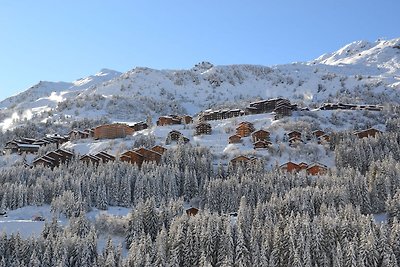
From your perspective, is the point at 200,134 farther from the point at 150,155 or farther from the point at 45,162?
the point at 45,162

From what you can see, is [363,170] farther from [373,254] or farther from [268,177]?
[373,254]

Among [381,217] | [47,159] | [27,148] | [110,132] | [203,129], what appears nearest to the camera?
[381,217]

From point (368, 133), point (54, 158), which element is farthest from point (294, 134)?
point (54, 158)

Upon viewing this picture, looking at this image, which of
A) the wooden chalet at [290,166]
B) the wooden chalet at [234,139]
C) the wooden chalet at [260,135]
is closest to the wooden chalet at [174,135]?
the wooden chalet at [234,139]

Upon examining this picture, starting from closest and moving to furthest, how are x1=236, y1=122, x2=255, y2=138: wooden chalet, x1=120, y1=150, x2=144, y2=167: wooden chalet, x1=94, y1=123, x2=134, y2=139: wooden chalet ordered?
1. x1=120, y1=150, x2=144, y2=167: wooden chalet
2. x1=236, y1=122, x2=255, y2=138: wooden chalet
3. x1=94, y1=123, x2=134, y2=139: wooden chalet

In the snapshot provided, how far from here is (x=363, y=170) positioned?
102 m

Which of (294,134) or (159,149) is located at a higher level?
(159,149)

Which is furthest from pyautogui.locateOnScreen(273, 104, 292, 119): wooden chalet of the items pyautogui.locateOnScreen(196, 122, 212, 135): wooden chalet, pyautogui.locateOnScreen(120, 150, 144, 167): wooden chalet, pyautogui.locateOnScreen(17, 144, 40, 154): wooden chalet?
pyautogui.locateOnScreen(17, 144, 40, 154): wooden chalet

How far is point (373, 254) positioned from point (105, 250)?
34.7 metres

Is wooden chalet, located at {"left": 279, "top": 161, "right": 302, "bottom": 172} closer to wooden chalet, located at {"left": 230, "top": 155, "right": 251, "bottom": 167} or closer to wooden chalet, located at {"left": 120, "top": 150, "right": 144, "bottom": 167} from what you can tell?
wooden chalet, located at {"left": 230, "top": 155, "right": 251, "bottom": 167}

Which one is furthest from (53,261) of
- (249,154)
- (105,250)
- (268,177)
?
(249,154)

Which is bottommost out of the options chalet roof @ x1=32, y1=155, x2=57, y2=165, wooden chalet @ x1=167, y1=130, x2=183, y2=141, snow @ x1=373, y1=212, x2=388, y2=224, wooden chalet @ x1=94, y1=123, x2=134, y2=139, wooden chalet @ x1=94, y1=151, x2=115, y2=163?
snow @ x1=373, y1=212, x2=388, y2=224

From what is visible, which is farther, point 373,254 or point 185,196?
point 185,196

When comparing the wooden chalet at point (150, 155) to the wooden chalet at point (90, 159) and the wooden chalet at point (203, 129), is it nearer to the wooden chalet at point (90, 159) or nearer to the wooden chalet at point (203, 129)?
the wooden chalet at point (90, 159)
